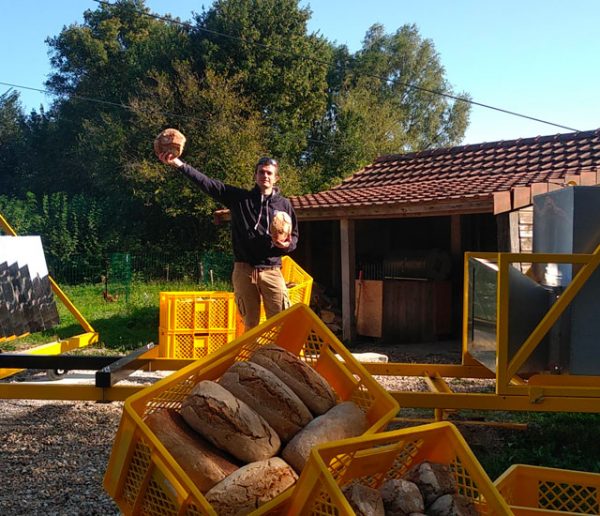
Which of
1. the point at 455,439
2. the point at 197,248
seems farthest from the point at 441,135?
the point at 455,439

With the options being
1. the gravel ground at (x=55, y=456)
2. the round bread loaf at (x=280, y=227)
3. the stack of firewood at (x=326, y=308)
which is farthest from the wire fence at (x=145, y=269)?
the round bread loaf at (x=280, y=227)

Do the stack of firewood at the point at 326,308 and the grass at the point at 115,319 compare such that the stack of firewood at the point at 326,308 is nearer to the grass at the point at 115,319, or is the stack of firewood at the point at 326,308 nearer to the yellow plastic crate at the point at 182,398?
the grass at the point at 115,319

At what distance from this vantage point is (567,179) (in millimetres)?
9289

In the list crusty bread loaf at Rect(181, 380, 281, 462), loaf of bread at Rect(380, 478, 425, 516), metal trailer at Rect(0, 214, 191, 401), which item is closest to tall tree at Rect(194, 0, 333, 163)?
metal trailer at Rect(0, 214, 191, 401)

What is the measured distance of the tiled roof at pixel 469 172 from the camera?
955 centimetres

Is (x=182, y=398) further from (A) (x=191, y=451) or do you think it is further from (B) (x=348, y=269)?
(B) (x=348, y=269)

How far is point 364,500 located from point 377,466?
0.33 metres

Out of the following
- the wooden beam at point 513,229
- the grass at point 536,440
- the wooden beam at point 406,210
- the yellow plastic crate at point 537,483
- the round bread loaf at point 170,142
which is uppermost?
the round bread loaf at point 170,142

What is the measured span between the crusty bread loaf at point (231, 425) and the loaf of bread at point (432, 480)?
557 mm

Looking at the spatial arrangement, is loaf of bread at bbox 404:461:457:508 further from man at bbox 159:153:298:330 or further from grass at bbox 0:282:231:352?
grass at bbox 0:282:231:352

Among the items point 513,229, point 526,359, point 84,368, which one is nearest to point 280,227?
point 84,368

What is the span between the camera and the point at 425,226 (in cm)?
1311

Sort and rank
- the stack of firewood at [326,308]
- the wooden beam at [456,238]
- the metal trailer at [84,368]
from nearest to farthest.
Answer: the metal trailer at [84,368]
the wooden beam at [456,238]
the stack of firewood at [326,308]

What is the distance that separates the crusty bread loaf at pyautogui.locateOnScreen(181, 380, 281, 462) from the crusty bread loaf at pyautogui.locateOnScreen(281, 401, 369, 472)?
0.08 meters
